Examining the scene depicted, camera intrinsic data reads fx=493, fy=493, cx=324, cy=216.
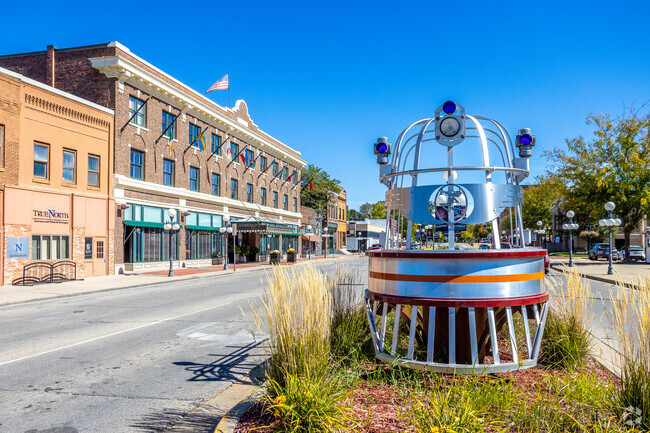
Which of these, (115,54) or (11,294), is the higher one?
(115,54)

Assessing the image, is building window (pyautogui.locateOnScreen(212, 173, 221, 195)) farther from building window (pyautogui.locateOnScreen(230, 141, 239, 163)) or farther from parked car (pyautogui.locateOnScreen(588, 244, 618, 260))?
parked car (pyautogui.locateOnScreen(588, 244, 618, 260))

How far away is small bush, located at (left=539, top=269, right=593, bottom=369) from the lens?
5480 millimetres

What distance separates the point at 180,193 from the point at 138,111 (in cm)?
694

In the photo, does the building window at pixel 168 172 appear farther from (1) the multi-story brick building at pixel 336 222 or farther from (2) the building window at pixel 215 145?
(1) the multi-story brick building at pixel 336 222

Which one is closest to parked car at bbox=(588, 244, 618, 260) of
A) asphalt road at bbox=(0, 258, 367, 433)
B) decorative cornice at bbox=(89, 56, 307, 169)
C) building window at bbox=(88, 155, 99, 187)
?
decorative cornice at bbox=(89, 56, 307, 169)

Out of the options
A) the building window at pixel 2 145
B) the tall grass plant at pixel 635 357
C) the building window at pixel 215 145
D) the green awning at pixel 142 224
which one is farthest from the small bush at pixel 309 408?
the building window at pixel 215 145

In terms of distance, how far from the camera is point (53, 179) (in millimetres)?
22906

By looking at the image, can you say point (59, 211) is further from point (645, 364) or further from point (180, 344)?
point (645, 364)

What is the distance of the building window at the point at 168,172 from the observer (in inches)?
1277

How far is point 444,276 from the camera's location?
4.61 metres

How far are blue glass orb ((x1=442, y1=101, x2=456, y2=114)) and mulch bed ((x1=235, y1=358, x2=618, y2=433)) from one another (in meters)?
2.83

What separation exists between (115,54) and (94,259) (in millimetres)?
11392

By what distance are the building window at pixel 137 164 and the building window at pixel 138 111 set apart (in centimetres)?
168

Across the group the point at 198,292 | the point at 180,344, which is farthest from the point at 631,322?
the point at 198,292
